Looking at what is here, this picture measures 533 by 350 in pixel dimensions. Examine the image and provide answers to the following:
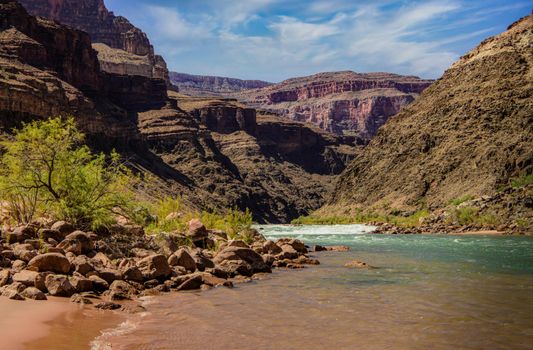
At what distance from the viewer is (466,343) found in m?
8.76

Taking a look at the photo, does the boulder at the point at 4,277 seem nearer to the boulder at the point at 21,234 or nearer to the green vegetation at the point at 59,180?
the boulder at the point at 21,234

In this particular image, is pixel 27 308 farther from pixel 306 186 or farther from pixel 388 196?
pixel 306 186

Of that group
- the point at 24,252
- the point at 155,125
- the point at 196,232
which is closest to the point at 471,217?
the point at 196,232

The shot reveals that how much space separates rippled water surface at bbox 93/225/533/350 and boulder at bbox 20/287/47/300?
1924 mm

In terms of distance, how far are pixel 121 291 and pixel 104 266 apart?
86.6 inches

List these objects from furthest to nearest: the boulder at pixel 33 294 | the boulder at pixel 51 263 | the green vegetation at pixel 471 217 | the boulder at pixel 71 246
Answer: the green vegetation at pixel 471 217 < the boulder at pixel 71 246 < the boulder at pixel 51 263 < the boulder at pixel 33 294

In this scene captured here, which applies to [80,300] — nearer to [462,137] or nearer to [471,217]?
[471,217]

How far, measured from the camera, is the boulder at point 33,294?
33.5 feet

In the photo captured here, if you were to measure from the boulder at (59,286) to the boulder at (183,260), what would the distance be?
184 inches

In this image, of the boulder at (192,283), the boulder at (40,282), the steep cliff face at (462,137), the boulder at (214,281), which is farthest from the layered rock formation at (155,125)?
the boulder at (40,282)

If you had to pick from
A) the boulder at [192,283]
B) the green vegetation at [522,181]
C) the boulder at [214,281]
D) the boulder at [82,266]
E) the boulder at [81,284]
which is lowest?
the boulder at [214,281]

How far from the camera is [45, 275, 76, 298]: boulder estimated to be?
10789mm

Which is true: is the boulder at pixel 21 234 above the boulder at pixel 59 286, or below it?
above

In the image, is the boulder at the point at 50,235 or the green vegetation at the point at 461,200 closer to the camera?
the boulder at the point at 50,235
